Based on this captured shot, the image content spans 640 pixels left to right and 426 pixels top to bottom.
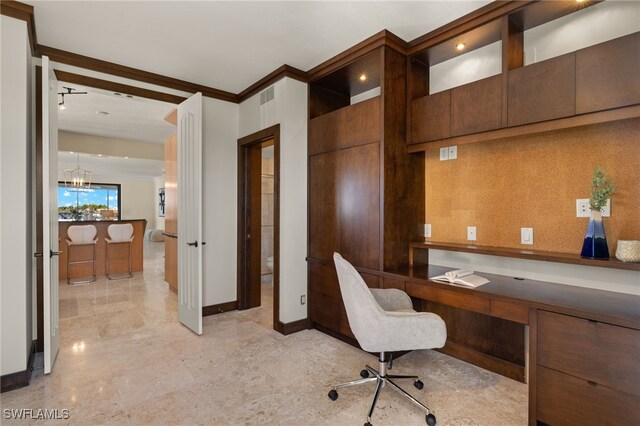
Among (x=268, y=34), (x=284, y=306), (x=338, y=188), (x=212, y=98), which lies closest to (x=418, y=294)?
(x=338, y=188)

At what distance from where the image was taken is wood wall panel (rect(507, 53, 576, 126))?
196cm

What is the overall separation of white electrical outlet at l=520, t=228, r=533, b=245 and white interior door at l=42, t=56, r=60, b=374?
11.7 ft

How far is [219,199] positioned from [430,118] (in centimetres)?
263

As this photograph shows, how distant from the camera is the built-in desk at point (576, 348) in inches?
59.4

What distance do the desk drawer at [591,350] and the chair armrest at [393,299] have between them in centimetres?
83

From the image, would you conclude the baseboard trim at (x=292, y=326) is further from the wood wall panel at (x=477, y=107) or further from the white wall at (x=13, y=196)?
the wood wall panel at (x=477, y=107)

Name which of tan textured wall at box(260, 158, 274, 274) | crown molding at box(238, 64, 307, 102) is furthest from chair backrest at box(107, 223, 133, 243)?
crown molding at box(238, 64, 307, 102)

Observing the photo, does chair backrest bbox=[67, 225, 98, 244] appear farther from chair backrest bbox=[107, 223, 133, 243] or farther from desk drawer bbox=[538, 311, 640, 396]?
desk drawer bbox=[538, 311, 640, 396]

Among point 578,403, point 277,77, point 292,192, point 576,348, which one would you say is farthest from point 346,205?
point 578,403

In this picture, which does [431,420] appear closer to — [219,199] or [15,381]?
[15,381]

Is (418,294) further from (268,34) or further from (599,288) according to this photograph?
(268,34)

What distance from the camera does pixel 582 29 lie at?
2102mm

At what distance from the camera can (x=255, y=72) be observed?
3414 mm

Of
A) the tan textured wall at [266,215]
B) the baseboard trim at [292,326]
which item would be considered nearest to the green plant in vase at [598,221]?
the baseboard trim at [292,326]
